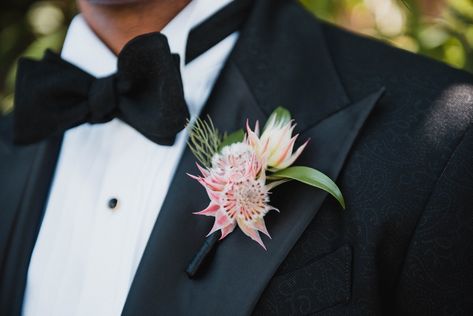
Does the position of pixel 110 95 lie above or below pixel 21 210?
above

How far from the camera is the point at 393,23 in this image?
1975 millimetres

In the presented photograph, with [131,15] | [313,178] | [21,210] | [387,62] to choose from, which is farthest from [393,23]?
[21,210]

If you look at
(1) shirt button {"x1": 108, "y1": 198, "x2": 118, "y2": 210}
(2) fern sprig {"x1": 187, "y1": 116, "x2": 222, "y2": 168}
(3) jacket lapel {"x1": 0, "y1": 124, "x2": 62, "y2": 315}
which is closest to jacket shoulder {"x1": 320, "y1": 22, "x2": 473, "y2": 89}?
(2) fern sprig {"x1": 187, "y1": 116, "x2": 222, "y2": 168}

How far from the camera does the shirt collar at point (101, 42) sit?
1.32 m

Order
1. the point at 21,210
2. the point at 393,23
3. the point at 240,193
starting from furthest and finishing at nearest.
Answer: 1. the point at 393,23
2. the point at 21,210
3. the point at 240,193

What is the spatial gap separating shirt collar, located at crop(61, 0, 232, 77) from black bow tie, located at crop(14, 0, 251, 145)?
0.9 inches

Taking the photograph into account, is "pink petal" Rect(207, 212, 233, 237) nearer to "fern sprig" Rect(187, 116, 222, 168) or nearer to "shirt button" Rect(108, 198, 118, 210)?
"fern sprig" Rect(187, 116, 222, 168)

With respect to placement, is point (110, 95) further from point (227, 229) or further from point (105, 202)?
point (227, 229)

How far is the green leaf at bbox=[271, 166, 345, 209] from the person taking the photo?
1.05 meters

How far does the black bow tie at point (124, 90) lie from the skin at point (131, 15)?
96 millimetres

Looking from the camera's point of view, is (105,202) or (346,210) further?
(105,202)

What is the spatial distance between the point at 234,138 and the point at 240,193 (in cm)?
14

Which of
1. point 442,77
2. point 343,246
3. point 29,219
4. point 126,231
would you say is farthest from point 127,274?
point 442,77

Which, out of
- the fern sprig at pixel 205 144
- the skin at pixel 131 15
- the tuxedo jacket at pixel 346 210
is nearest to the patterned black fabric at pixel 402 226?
the tuxedo jacket at pixel 346 210
